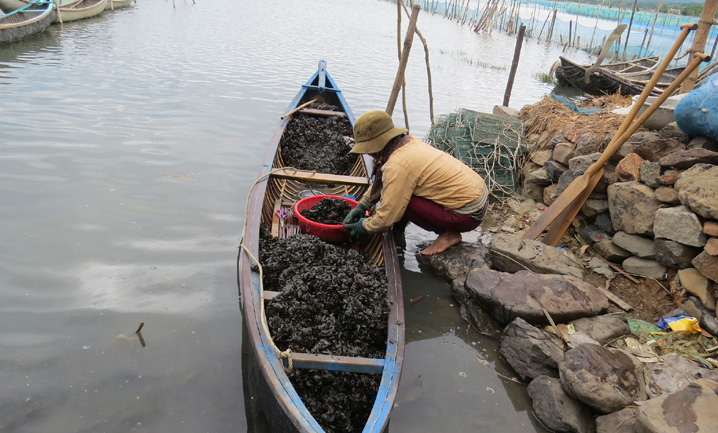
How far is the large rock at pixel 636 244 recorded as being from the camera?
3617mm

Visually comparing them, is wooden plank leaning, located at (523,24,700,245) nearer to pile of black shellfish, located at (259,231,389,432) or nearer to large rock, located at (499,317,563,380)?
large rock, located at (499,317,563,380)

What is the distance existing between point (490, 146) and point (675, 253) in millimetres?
2917

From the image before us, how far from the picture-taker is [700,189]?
129 inches

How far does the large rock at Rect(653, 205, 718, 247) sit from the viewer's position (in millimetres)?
3204

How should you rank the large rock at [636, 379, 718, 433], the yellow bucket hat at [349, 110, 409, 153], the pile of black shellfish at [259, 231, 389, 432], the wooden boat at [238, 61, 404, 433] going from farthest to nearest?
the yellow bucket hat at [349, 110, 409, 153], the pile of black shellfish at [259, 231, 389, 432], the large rock at [636, 379, 718, 433], the wooden boat at [238, 61, 404, 433]

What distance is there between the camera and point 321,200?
3.64 meters

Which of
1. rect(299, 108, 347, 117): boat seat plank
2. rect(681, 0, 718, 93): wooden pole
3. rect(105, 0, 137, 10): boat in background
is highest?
rect(681, 0, 718, 93): wooden pole

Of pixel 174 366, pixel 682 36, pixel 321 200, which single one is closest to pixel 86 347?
pixel 174 366

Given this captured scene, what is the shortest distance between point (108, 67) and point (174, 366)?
29.3 feet

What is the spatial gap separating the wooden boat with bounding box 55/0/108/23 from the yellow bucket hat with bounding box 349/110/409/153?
48.3 feet

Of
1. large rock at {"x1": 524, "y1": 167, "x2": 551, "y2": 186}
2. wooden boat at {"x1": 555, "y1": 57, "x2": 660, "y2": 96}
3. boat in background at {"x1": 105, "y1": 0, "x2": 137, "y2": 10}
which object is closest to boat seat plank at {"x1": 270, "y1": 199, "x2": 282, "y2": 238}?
large rock at {"x1": 524, "y1": 167, "x2": 551, "y2": 186}

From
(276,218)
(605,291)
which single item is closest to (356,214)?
(276,218)

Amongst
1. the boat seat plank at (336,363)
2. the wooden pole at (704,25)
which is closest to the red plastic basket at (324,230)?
the boat seat plank at (336,363)

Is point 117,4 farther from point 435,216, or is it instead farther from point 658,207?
point 658,207
